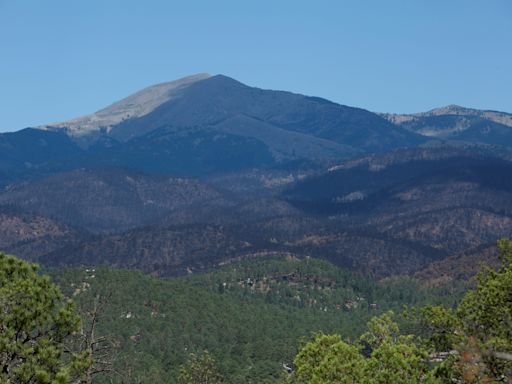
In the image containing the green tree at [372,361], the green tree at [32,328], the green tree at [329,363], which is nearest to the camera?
the green tree at [32,328]

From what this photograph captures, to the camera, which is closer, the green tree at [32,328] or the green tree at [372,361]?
the green tree at [32,328]

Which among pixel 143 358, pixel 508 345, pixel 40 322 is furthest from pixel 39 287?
pixel 143 358

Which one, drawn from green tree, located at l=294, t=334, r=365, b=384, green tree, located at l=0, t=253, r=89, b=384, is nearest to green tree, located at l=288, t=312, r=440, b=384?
green tree, located at l=294, t=334, r=365, b=384

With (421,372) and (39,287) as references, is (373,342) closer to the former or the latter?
(421,372)

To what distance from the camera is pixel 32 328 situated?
42.5 meters

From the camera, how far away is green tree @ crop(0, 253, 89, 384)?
1596 inches

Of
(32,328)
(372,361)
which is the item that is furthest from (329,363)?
(32,328)

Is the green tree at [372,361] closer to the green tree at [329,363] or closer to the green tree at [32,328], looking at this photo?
the green tree at [329,363]

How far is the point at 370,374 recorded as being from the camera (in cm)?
4931

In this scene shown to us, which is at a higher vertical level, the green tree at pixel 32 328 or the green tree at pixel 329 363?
the green tree at pixel 32 328

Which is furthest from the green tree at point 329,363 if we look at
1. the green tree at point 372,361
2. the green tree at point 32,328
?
the green tree at point 32,328

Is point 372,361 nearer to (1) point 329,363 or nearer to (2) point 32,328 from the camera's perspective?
(1) point 329,363

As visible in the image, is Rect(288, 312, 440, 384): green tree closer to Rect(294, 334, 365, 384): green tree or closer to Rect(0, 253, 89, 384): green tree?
Rect(294, 334, 365, 384): green tree

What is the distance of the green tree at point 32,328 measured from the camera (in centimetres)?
4053
